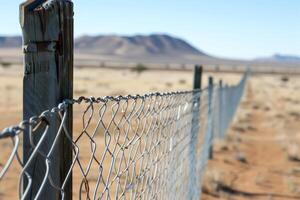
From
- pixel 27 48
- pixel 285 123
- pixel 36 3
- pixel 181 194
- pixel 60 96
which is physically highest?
pixel 36 3

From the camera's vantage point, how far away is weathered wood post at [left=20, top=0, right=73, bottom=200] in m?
2.34

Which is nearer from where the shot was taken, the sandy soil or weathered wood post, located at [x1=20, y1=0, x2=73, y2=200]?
weathered wood post, located at [x1=20, y1=0, x2=73, y2=200]

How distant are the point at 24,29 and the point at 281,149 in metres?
13.6

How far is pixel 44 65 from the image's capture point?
7.84 feet

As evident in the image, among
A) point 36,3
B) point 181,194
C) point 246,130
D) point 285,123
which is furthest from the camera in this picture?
point 285,123

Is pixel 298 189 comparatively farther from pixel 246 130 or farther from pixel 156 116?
pixel 246 130

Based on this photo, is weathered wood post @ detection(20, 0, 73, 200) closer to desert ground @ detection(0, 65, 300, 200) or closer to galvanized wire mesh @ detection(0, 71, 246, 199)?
galvanized wire mesh @ detection(0, 71, 246, 199)

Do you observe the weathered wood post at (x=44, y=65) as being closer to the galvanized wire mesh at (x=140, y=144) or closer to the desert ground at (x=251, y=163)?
the galvanized wire mesh at (x=140, y=144)

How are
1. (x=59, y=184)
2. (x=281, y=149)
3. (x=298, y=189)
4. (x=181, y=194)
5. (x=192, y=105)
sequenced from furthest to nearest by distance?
(x=281, y=149), (x=298, y=189), (x=192, y=105), (x=181, y=194), (x=59, y=184)

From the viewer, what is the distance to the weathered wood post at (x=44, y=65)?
2.34 meters

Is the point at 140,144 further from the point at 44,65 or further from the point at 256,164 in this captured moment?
the point at 256,164

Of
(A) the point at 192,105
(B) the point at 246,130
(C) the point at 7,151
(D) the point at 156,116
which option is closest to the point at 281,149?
(B) the point at 246,130

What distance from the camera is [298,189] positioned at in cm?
1064

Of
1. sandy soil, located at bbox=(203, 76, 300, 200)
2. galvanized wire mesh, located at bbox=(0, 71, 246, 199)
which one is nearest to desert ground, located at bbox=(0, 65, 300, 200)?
sandy soil, located at bbox=(203, 76, 300, 200)
